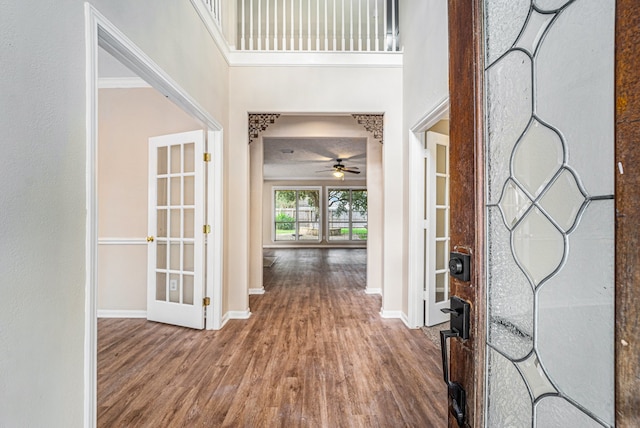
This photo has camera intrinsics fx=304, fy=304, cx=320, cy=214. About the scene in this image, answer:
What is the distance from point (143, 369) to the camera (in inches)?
92.4

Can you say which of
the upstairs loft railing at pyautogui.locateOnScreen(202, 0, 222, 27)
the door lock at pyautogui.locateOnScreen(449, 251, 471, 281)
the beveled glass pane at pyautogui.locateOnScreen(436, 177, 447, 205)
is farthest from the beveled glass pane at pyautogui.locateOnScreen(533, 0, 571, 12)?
the upstairs loft railing at pyautogui.locateOnScreen(202, 0, 222, 27)

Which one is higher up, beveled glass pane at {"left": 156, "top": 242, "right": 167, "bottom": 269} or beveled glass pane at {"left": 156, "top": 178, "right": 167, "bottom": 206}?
beveled glass pane at {"left": 156, "top": 178, "right": 167, "bottom": 206}

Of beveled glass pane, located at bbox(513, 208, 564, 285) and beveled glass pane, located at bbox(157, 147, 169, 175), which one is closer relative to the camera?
beveled glass pane, located at bbox(513, 208, 564, 285)

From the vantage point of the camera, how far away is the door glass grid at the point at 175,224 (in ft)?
10.5

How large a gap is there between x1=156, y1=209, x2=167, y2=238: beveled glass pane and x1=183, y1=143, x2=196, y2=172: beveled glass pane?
1.84 ft

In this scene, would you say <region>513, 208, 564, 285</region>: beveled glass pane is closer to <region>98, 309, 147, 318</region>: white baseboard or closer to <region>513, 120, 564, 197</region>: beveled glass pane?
<region>513, 120, 564, 197</region>: beveled glass pane

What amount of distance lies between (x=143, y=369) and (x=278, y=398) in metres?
1.16

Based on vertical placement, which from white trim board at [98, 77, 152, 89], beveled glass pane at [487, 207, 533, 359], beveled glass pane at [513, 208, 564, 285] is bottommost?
Result: beveled glass pane at [487, 207, 533, 359]

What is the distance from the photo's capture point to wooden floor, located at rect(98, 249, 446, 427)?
181cm

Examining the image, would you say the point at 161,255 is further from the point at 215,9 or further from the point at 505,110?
the point at 505,110

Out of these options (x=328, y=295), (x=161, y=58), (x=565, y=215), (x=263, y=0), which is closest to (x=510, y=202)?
(x=565, y=215)

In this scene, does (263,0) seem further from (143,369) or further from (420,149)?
(143,369)

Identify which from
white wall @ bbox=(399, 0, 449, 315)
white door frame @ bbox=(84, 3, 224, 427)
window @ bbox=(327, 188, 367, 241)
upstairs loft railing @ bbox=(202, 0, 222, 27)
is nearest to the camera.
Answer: white door frame @ bbox=(84, 3, 224, 427)

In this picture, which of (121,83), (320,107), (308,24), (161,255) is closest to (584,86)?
(320,107)
